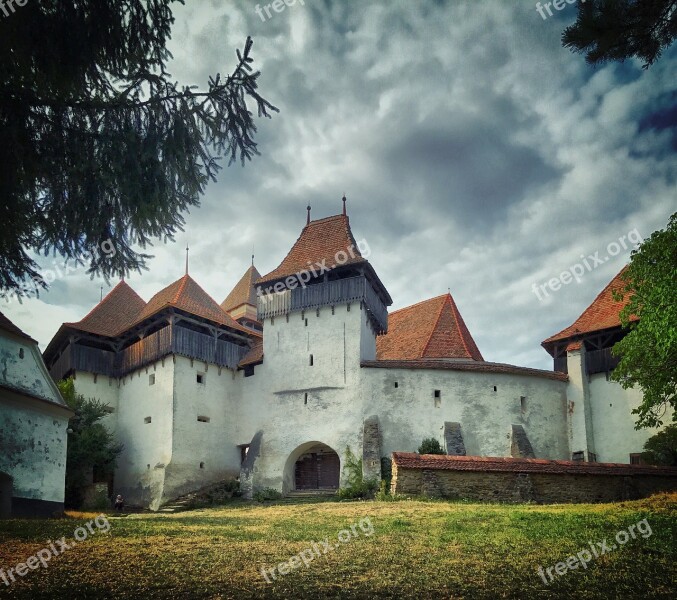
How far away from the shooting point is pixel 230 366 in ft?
96.2

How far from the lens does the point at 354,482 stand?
2417 centimetres

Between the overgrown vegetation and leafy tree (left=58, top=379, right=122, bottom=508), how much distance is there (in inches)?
357

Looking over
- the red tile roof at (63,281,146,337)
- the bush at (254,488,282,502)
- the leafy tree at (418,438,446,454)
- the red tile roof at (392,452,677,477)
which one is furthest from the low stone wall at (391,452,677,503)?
the red tile roof at (63,281,146,337)

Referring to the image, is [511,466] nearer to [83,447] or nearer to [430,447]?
[430,447]

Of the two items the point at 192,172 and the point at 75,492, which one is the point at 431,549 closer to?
the point at 192,172

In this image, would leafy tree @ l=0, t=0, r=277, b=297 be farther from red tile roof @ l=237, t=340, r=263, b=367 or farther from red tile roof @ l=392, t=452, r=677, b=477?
red tile roof @ l=237, t=340, r=263, b=367

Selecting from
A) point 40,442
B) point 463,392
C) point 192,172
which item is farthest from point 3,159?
point 463,392

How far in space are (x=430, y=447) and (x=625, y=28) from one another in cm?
1812

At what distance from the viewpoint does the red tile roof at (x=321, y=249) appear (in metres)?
28.3

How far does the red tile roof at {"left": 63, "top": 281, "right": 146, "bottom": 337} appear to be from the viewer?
30078mm

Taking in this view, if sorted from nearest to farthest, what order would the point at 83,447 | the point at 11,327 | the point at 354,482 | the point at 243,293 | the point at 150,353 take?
the point at 11,327
the point at 354,482
the point at 83,447
the point at 150,353
the point at 243,293

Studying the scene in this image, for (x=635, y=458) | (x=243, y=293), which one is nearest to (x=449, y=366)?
(x=635, y=458)

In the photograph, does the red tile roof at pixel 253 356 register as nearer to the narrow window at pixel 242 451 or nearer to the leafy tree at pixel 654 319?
the narrow window at pixel 242 451

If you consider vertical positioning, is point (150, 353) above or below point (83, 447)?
above
